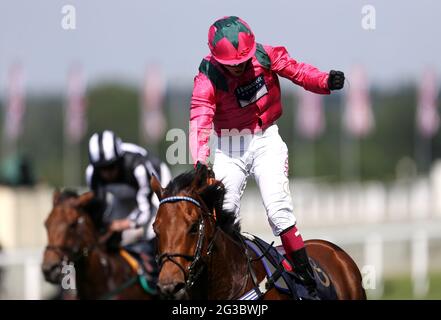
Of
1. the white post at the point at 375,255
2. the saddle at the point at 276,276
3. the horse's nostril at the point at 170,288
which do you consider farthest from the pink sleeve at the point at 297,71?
the white post at the point at 375,255

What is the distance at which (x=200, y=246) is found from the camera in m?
4.88

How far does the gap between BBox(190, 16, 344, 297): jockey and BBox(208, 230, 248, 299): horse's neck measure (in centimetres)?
25

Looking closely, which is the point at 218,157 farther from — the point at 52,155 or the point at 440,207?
the point at 52,155

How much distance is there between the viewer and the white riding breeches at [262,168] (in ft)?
18.1

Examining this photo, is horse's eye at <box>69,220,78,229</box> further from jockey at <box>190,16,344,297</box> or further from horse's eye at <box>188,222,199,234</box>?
horse's eye at <box>188,222,199,234</box>

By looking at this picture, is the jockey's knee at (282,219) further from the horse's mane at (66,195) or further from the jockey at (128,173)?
the horse's mane at (66,195)

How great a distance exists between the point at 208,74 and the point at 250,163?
1.95ft

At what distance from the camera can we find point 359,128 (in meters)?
28.6

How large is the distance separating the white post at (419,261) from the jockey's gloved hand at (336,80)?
351 inches

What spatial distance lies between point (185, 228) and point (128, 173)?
140 inches

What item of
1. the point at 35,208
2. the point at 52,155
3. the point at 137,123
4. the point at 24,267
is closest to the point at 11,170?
the point at 35,208

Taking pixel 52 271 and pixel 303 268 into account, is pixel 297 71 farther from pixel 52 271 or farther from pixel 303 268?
pixel 52 271

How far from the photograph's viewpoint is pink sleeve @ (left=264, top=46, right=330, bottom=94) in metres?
5.38

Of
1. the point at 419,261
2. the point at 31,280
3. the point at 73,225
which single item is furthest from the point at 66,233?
the point at 419,261
